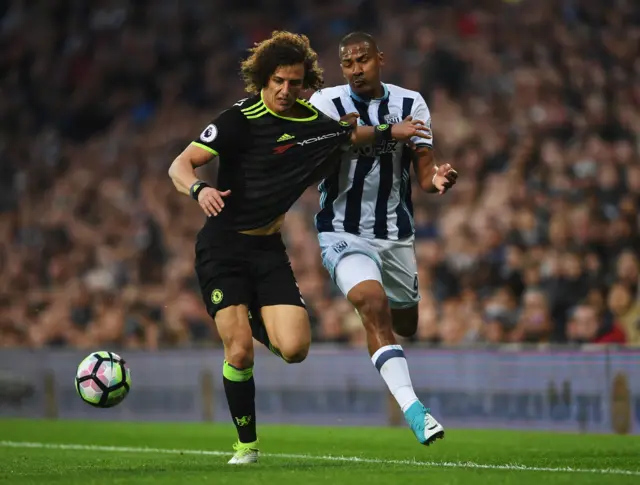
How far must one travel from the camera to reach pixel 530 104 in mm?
15398

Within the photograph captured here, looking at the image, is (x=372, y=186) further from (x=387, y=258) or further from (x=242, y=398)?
(x=242, y=398)

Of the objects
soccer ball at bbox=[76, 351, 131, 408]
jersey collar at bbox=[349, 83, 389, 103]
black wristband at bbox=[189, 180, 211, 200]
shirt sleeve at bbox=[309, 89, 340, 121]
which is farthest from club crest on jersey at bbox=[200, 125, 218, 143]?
soccer ball at bbox=[76, 351, 131, 408]

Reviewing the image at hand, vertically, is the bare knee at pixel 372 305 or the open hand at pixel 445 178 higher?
the open hand at pixel 445 178

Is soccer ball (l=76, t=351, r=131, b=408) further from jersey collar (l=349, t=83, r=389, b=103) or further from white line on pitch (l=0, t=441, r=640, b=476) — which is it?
jersey collar (l=349, t=83, r=389, b=103)

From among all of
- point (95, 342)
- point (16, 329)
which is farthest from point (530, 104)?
point (16, 329)

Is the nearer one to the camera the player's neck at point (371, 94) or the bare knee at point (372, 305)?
the bare knee at point (372, 305)

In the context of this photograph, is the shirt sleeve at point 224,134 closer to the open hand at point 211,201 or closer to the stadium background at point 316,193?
the open hand at point 211,201

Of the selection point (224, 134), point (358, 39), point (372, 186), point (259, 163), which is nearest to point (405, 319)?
point (372, 186)

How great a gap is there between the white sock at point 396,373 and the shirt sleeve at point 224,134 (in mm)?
1488

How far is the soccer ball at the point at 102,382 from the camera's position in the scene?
333 inches

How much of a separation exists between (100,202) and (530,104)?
21.9 feet

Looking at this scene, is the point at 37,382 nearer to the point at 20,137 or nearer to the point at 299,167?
the point at 20,137

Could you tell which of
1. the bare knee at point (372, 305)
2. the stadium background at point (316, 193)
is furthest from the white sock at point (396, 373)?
the stadium background at point (316, 193)

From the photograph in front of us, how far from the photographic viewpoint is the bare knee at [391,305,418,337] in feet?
29.2
